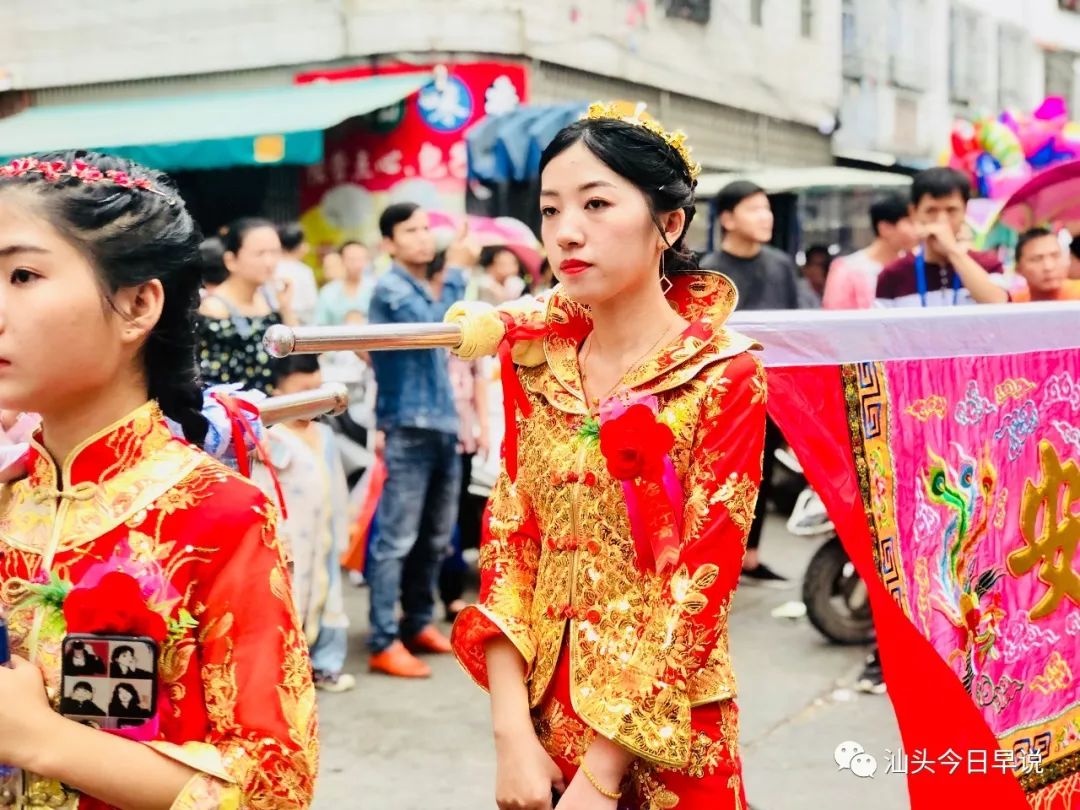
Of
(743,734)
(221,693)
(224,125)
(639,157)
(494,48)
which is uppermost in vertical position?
(494,48)

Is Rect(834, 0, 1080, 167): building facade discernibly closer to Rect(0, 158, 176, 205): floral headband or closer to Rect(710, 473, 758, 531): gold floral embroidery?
Rect(710, 473, 758, 531): gold floral embroidery

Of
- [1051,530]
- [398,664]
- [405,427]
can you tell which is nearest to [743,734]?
[398,664]

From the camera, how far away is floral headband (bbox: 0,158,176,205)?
1385 millimetres

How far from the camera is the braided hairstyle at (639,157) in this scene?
1.84 meters

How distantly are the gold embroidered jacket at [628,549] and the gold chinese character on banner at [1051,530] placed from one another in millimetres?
1149

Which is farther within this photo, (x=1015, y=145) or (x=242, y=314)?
(x=1015, y=145)

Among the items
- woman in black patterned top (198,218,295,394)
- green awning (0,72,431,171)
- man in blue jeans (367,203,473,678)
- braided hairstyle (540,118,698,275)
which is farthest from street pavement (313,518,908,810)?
green awning (0,72,431,171)

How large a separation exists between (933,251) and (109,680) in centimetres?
440

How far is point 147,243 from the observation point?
140 centimetres

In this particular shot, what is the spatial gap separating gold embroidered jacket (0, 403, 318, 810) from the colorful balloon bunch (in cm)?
879

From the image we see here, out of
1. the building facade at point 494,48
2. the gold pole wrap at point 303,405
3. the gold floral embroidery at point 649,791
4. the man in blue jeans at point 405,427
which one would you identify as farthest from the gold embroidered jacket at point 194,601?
the building facade at point 494,48

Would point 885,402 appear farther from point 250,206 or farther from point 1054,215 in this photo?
point 250,206

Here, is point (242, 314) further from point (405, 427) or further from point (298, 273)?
point (298, 273)

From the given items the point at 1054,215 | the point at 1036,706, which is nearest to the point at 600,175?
the point at 1036,706
